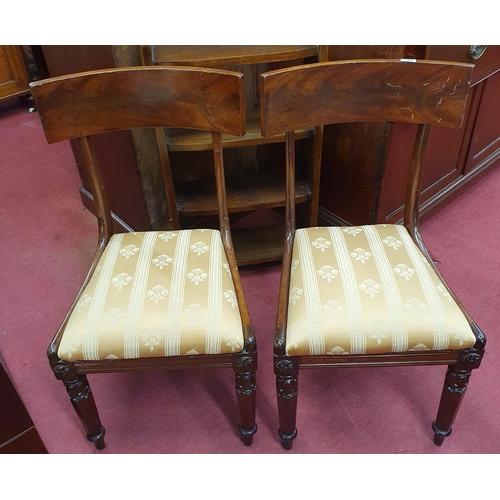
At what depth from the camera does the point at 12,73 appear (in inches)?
122

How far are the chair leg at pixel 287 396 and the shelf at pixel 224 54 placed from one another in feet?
2.62

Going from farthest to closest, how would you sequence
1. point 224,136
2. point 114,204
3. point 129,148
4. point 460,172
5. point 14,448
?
point 460,172, point 114,204, point 129,148, point 224,136, point 14,448

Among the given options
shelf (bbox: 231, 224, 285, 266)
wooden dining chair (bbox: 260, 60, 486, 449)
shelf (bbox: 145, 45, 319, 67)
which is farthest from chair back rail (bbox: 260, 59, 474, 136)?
shelf (bbox: 231, 224, 285, 266)

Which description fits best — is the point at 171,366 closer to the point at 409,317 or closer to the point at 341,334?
the point at 341,334

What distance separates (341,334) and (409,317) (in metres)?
0.16

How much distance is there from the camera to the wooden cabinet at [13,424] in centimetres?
97

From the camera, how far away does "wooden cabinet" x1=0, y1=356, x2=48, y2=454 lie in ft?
3.17

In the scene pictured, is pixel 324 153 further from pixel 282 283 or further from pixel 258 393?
pixel 258 393

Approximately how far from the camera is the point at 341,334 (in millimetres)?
1129

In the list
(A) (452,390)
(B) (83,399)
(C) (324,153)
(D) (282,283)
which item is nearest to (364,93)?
(D) (282,283)

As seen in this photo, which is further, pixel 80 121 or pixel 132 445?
pixel 132 445

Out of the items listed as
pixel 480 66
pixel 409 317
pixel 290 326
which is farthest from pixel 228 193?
pixel 480 66

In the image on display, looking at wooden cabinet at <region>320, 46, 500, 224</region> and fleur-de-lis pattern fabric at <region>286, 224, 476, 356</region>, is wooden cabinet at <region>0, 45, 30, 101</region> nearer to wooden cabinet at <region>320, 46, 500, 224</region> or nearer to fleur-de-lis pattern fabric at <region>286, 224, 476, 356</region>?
wooden cabinet at <region>320, 46, 500, 224</region>

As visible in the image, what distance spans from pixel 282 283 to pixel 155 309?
332 mm
